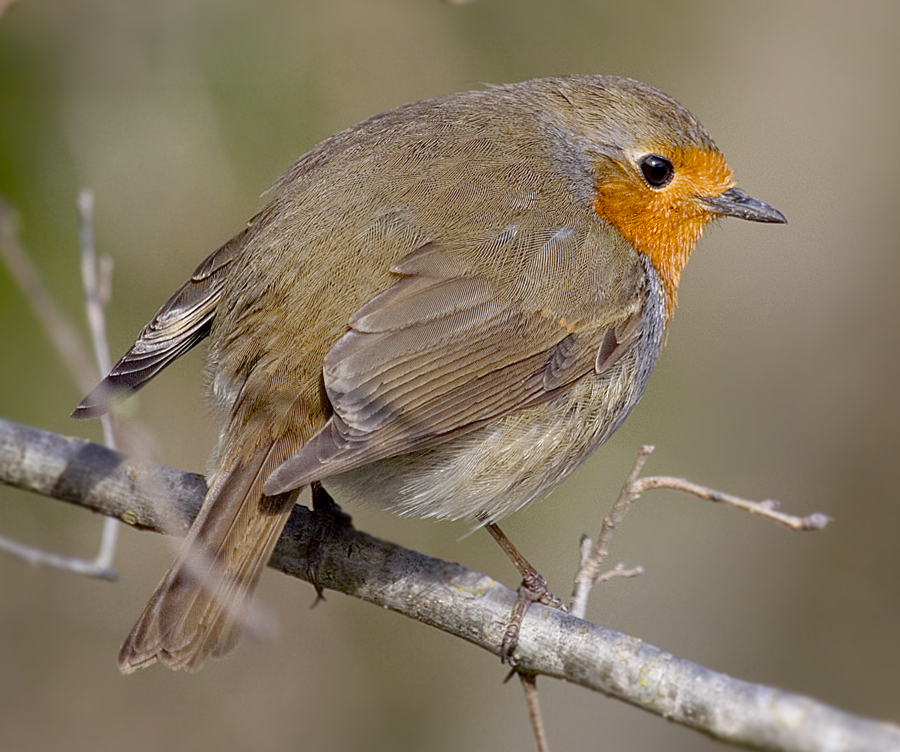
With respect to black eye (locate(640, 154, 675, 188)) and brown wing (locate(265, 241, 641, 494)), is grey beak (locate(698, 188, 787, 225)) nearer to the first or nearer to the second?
black eye (locate(640, 154, 675, 188))

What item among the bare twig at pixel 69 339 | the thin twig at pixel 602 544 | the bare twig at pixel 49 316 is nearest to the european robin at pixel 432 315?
the bare twig at pixel 69 339

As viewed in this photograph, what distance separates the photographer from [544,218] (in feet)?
12.1

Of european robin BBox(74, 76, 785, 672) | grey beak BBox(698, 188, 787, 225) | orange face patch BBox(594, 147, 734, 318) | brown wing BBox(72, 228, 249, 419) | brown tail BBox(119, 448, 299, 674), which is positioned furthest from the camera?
grey beak BBox(698, 188, 787, 225)

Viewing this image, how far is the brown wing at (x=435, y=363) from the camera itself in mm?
3178

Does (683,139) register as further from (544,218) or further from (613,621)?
(613,621)

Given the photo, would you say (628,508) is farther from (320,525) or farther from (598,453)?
(598,453)

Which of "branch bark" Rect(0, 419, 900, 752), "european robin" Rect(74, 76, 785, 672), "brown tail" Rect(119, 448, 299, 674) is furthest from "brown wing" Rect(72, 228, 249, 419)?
"brown tail" Rect(119, 448, 299, 674)

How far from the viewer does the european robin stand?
317cm

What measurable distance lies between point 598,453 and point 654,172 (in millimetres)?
2510

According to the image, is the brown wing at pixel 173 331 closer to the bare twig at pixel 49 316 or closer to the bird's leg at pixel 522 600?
the bare twig at pixel 49 316

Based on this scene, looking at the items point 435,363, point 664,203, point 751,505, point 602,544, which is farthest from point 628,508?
point 664,203

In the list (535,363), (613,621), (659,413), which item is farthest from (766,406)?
(535,363)

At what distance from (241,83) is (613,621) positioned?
3454 millimetres

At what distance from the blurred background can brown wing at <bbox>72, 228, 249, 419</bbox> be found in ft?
5.93
